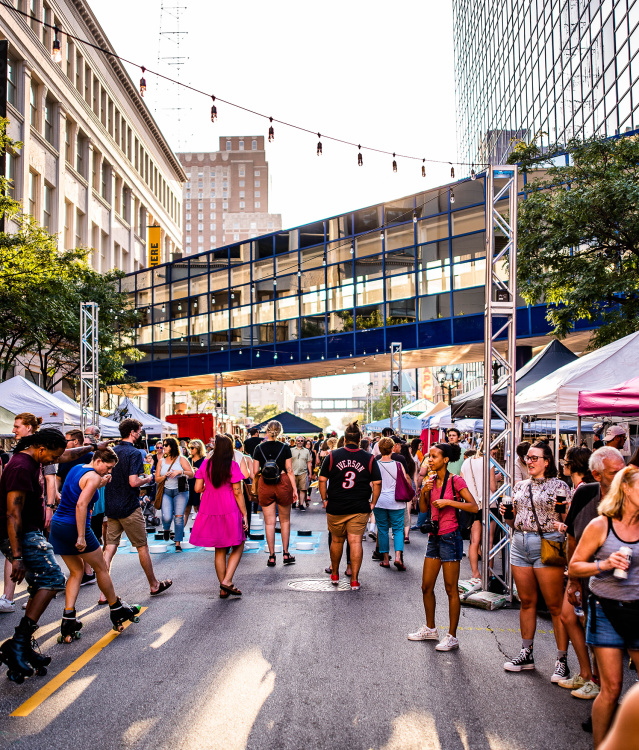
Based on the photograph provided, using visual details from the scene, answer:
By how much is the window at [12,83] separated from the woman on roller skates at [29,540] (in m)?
31.9

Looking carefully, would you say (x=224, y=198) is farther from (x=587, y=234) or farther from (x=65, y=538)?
(x=65, y=538)

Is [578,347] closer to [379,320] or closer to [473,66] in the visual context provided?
[379,320]

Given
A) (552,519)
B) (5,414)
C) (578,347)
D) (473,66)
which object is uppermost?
(473,66)

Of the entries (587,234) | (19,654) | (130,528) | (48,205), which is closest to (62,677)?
(19,654)

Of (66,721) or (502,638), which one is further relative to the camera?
(502,638)

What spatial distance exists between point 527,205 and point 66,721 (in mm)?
12370

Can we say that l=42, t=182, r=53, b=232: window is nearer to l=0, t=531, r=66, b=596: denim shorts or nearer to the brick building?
l=0, t=531, r=66, b=596: denim shorts

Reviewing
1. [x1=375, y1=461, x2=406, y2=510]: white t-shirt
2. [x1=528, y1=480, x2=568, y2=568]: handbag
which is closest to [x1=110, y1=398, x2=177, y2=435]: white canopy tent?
[x1=375, y1=461, x2=406, y2=510]: white t-shirt

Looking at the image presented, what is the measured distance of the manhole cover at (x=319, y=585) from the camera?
867 cm

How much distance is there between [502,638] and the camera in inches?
261

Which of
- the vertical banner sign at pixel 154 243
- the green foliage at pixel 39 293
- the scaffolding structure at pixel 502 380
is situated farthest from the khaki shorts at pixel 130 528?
the vertical banner sign at pixel 154 243

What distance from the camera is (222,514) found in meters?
8.17

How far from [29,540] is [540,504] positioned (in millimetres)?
3980

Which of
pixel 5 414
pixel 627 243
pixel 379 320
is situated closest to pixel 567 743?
pixel 627 243
